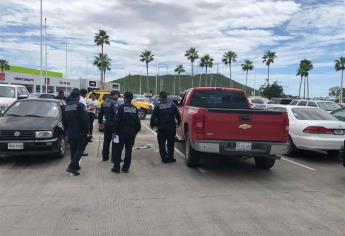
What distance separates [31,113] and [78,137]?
9.13 ft

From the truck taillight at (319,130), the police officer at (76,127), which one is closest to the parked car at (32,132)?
the police officer at (76,127)

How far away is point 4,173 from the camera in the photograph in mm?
8359

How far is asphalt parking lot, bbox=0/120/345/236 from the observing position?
5.15m

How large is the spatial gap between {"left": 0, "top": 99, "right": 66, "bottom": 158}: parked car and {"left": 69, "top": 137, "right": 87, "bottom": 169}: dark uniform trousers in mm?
1127

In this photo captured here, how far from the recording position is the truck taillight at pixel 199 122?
26.4ft

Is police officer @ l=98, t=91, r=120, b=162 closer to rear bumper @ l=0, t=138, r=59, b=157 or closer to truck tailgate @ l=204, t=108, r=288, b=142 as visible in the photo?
rear bumper @ l=0, t=138, r=59, b=157

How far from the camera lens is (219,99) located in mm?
10664

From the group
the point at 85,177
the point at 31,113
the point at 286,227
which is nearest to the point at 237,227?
the point at 286,227

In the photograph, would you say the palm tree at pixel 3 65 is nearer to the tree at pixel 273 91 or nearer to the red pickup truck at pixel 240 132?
the tree at pixel 273 91

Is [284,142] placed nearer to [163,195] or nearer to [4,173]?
[163,195]

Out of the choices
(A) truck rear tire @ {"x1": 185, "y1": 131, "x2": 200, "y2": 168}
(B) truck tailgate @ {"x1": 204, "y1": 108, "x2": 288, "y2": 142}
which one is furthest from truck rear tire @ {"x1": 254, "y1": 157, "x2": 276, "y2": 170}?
(A) truck rear tire @ {"x1": 185, "y1": 131, "x2": 200, "y2": 168}

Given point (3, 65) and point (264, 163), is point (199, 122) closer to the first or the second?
point (264, 163)

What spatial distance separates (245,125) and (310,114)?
385cm

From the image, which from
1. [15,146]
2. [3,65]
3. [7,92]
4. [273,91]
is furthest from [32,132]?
[273,91]
